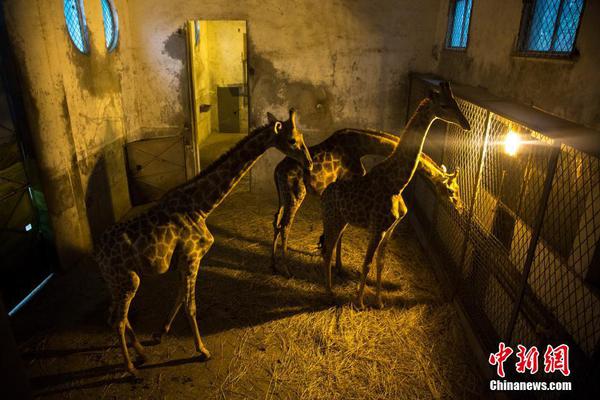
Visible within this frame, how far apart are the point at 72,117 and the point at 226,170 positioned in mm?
3352

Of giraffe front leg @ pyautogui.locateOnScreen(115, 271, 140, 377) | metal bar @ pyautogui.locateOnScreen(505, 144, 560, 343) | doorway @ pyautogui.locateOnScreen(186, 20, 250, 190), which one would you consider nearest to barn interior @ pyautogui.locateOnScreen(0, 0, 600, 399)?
metal bar @ pyautogui.locateOnScreen(505, 144, 560, 343)

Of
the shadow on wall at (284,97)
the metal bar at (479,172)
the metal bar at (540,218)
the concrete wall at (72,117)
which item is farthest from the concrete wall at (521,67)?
the concrete wall at (72,117)

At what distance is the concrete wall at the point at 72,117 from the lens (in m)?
4.69

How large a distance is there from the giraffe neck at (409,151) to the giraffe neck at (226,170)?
1407mm

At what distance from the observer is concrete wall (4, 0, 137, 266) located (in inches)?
185

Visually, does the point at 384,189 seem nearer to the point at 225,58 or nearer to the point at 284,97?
the point at 284,97

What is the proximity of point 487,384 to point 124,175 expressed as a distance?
657 centimetres

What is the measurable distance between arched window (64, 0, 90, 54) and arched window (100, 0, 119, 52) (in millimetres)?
882

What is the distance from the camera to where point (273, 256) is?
561 cm

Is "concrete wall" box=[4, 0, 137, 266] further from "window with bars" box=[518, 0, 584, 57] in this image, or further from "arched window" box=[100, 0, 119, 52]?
"window with bars" box=[518, 0, 584, 57]

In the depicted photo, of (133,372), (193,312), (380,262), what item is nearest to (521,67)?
(380,262)

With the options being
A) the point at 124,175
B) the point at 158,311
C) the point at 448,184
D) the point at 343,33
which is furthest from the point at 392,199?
the point at 124,175

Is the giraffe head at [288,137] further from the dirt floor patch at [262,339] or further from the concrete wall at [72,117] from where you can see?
the concrete wall at [72,117]

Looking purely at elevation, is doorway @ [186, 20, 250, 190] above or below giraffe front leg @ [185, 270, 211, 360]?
above
